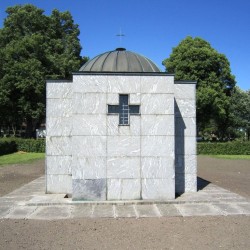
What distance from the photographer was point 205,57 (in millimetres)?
39594

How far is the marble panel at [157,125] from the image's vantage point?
37.2 ft

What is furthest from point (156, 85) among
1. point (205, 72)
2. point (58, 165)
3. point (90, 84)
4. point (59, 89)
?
point (205, 72)

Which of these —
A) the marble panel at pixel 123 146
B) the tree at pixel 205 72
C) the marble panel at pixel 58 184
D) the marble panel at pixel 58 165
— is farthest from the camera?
the tree at pixel 205 72

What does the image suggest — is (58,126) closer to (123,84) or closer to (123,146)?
(123,146)

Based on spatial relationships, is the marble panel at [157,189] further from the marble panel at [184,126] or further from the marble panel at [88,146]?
the marble panel at [184,126]

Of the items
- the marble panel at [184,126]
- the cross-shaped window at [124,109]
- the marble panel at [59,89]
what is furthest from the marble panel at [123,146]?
the marble panel at [59,89]

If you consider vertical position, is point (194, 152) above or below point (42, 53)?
below

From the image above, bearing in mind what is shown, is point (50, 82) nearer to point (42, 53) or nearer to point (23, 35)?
point (42, 53)

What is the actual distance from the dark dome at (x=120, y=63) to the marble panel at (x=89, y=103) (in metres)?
2.28

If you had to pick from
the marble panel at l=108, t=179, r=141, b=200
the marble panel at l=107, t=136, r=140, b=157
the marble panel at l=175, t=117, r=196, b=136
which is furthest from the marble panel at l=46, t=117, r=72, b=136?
the marble panel at l=175, t=117, r=196, b=136

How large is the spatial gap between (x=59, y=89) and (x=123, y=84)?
120 inches

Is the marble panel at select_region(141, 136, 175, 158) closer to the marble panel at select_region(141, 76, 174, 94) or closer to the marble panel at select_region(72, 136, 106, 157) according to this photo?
the marble panel at select_region(72, 136, 106, 157)

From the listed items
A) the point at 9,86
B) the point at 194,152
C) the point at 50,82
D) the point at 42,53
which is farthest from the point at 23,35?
the point at 194,152

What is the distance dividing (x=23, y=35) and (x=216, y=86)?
24455mm
